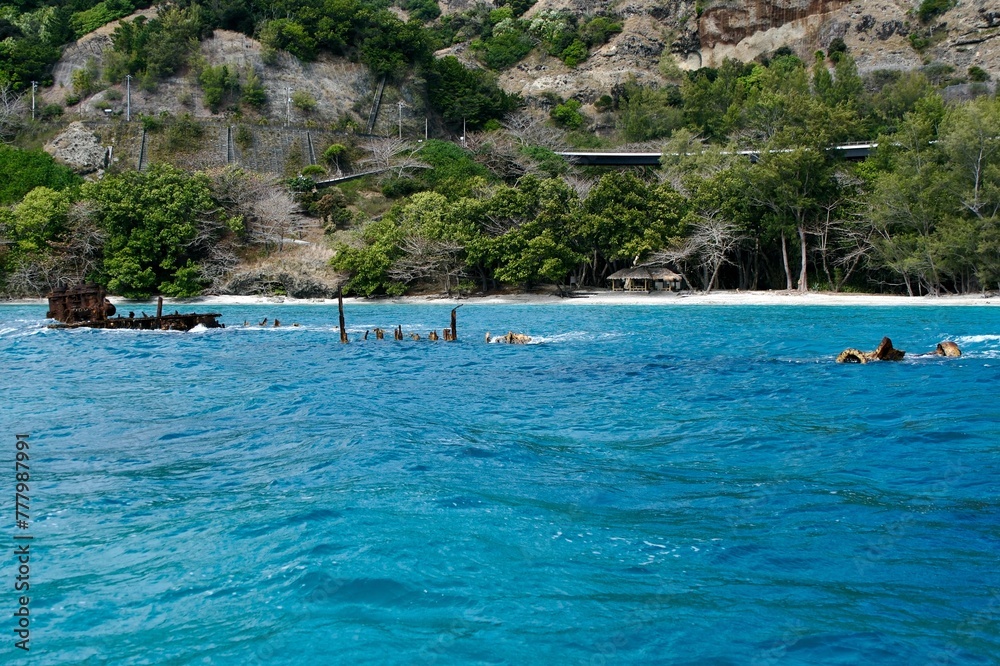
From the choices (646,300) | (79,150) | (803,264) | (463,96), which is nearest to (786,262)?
(803,264)

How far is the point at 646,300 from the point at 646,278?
4418 millimetres

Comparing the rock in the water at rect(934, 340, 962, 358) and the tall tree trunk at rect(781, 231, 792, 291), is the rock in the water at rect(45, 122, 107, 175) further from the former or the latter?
the rock in the water at rect(934, 340, 962, 358)

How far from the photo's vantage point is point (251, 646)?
230 inches

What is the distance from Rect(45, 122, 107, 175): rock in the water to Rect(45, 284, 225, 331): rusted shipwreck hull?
115 ft

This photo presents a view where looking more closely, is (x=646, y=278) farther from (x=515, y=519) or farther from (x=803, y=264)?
(x=515, y=519)

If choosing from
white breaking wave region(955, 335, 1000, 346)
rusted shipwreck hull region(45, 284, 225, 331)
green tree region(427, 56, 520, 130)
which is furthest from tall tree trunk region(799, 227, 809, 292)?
green tree region(427, 56, 520, 130)

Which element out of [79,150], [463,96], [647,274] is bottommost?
[647,274]

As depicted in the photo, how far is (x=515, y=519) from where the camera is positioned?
27.7 feet

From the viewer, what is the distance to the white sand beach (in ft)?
131

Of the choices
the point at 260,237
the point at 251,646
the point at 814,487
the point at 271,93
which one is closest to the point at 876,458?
the point at 814,487

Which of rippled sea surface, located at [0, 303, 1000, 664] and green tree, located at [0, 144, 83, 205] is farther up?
green tree, located at [0, 144, 83, 205]

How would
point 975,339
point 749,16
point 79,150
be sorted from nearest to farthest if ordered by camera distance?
point 975,339 → point 79,150 → point 749,16

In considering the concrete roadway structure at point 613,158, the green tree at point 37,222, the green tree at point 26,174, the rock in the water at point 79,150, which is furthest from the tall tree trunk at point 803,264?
the rock in the water at point 79,150

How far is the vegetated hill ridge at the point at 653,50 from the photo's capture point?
75.1 m
